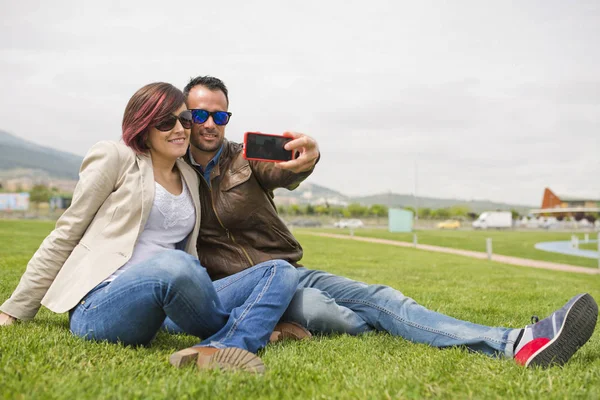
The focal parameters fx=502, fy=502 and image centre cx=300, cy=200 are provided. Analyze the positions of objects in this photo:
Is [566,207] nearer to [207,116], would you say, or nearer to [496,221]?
[496,221]

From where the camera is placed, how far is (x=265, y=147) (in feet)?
11.1

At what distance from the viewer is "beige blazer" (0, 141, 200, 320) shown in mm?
3002

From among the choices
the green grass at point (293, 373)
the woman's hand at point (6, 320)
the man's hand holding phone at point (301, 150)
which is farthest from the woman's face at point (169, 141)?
the woman's hand at point (6, 320)

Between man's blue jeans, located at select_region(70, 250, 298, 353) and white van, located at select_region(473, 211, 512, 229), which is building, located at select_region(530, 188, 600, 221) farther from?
man's blue jeans, located at select_region(70, 250, 298, 353)

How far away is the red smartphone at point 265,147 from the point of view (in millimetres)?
3318

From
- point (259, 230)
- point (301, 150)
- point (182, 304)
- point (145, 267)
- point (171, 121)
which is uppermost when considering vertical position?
point (171, 121)

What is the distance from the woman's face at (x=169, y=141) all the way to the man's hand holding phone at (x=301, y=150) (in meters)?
0.68

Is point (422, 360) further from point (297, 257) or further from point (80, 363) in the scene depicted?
point (80, 363)

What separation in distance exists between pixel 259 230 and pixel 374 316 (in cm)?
108

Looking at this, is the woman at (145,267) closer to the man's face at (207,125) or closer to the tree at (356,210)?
the man's face at (207,125)

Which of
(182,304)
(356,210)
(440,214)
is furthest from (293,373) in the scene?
(440,214)

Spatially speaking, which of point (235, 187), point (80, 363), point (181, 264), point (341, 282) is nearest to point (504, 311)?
point (341, 282)

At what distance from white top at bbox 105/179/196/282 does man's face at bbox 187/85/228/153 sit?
48cm

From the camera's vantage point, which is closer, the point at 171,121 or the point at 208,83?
the point at 171,121
